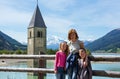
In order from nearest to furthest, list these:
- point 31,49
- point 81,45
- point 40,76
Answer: point 81,45 < point 40,76 < point 31,49

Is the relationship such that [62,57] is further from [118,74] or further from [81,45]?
[118,74]

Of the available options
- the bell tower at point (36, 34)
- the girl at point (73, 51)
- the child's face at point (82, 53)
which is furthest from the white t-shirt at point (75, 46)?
the bell tower at point (36, 34)

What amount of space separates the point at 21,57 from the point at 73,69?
1.82 metres

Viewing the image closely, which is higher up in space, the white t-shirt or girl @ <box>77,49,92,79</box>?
the white t-shirt

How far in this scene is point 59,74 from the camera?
314 inches

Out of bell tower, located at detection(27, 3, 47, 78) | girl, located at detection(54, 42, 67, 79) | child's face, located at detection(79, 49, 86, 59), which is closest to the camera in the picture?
child's face, located at detection(79, 49, 86, 59)

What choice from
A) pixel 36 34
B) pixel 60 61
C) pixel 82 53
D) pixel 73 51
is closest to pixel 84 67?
pixel 82 53

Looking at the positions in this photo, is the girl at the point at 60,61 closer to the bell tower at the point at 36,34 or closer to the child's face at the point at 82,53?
the child's face at the point at 82,53

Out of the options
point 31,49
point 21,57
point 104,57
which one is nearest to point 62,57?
point 104,57

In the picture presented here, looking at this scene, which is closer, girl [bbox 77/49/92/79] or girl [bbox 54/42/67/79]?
girl [bbox 77/49/92/79]

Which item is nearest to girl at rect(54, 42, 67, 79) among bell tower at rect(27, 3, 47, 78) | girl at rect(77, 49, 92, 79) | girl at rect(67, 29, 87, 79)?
girl at rect(67, 29, 87, 79)

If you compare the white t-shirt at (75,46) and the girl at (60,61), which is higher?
the white t-shirt at (75,46)

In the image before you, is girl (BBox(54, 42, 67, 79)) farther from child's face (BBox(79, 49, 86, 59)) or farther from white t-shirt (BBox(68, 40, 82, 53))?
child's face (BBox(79, 49, 86, 59))

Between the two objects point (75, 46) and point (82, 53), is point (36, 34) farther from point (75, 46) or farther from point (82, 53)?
point (82, 53)
